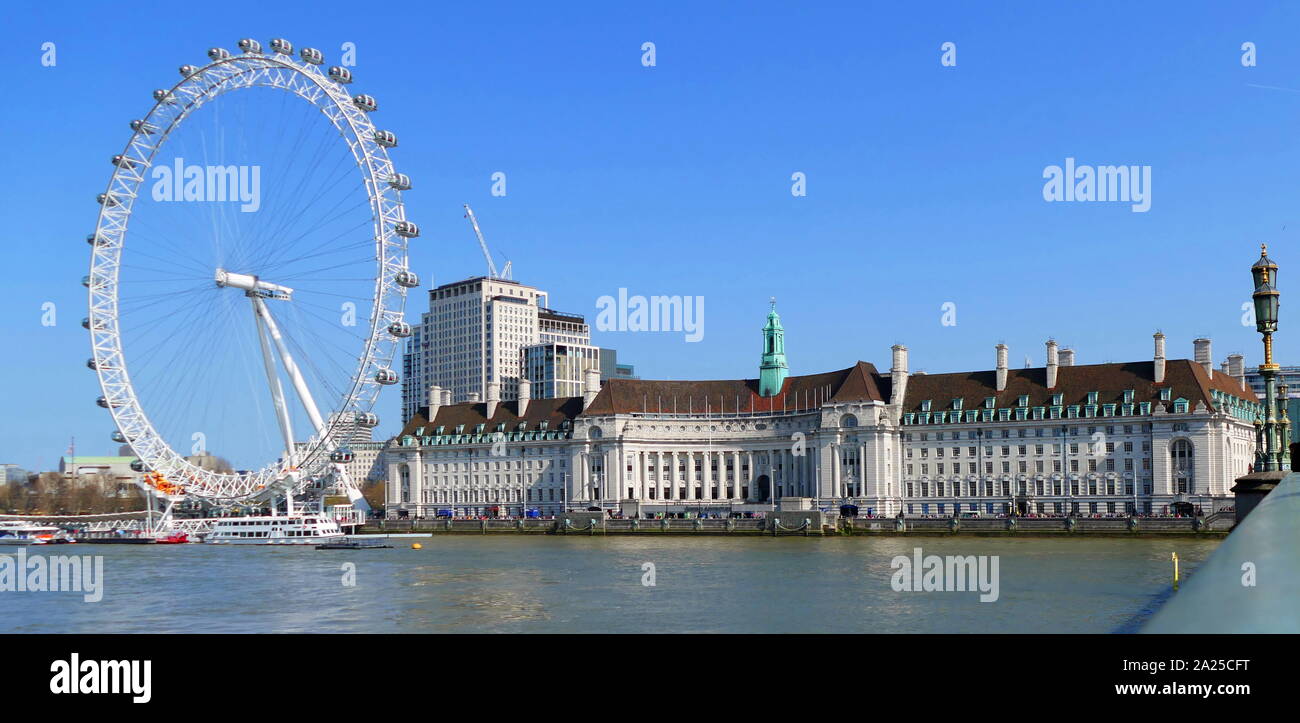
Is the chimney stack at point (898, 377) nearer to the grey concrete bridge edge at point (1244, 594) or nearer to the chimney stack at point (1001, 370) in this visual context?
the chimney stack at point (1001, 370)

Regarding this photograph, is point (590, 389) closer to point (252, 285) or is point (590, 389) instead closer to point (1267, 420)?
point (252, 285)

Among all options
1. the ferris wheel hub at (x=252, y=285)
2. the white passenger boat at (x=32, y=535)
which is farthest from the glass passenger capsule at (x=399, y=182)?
the white passenger boat at (x=32, y=535)

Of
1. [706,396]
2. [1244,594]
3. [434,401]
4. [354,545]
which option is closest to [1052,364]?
[706,396]

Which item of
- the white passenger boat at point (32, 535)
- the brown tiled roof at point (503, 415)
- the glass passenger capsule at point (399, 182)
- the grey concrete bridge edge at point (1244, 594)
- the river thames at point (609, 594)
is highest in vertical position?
the glass passenger capsule at point (399, 182)

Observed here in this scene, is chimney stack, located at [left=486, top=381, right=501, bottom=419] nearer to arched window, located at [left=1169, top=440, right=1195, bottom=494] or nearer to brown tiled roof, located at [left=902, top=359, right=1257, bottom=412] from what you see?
brown tiled roof, located at [left=902, top=359, right=1257, bottom=412]

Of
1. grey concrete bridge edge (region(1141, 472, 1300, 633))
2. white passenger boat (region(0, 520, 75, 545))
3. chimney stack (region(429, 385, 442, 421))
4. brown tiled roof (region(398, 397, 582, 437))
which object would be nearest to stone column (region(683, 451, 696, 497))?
brown tiled roof (region(398, 397, 582, 437))

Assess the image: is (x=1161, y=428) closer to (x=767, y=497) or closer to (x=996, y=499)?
(x=996, y=499)
